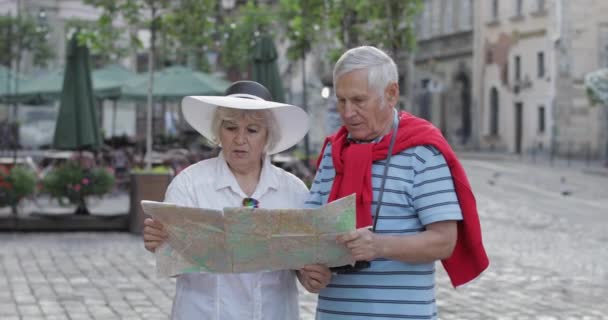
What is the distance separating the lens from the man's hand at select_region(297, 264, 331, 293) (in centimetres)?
367

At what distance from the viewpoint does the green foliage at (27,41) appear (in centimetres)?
4288

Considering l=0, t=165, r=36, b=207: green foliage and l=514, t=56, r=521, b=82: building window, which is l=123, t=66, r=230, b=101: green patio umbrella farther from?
l=514, t=56, r=521, b=82: building window

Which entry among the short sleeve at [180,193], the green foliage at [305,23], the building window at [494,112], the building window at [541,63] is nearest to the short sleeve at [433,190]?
the short sleeve at [180,193]

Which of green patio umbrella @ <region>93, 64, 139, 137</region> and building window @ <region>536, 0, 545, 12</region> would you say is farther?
building window @ <region>536, 0, 545, 12</region>

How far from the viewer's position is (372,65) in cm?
373

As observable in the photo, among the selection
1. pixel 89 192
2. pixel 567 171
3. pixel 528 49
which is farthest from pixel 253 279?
pixel 528 49

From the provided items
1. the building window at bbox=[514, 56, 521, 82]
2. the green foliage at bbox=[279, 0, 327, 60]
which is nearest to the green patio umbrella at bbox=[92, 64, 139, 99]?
the green foliage at bbox=[279, 0, 327, 60]

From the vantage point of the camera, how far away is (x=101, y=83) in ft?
92.1

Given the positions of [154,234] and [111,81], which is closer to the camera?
[154,234]

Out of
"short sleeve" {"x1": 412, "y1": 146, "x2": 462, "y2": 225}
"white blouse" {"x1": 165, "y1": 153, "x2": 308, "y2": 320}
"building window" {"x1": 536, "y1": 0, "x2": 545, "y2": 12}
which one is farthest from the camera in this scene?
"building window" {"x1": 536, "y1": 0, "x2": 545, "y2": 12}

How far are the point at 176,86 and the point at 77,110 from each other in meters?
8.88

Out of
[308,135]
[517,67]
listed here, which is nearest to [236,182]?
[308,135]

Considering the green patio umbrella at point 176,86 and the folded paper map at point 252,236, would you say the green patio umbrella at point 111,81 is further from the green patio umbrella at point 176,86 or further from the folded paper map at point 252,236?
the folded paper map at point 252,236

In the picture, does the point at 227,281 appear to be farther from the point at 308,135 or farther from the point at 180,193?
the point at 308,135
